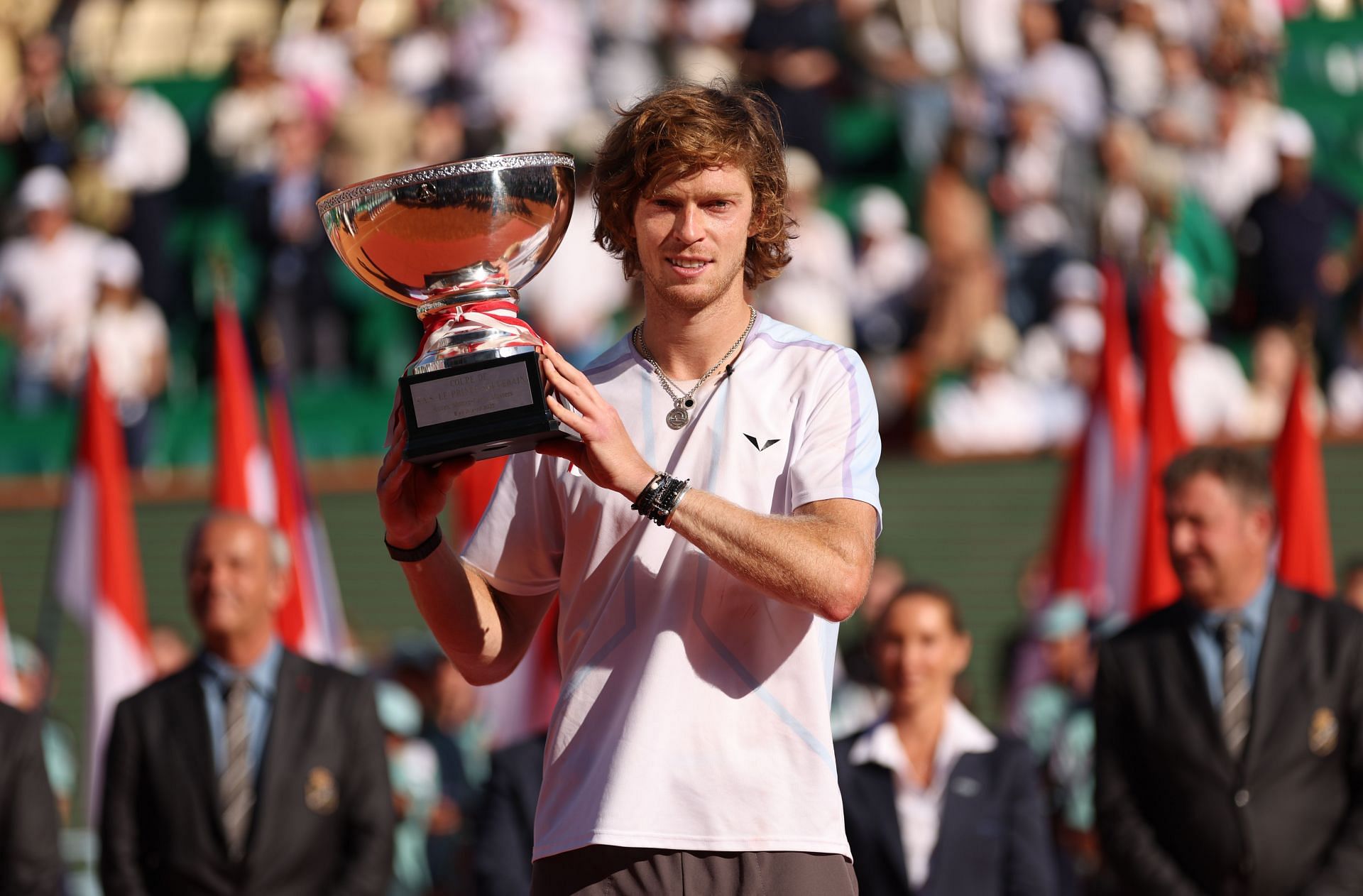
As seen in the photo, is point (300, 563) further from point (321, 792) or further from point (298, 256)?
point (298, 256)

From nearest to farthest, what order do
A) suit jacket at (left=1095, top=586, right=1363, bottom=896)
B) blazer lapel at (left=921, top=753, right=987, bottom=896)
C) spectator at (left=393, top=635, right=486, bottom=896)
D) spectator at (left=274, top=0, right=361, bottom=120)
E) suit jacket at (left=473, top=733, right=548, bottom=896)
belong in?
suit jacket at (left=1095, top=586, right=1363, bottom=896)
blazer lapel at (left=921, top=753, right=987, bottom=896)
suit jacket at (left=473, top=733, right=548, bottom=896)
spectator at (left=393, top=635, right=486, bottom=896)
spectator at (left=274, top=0, right=361, bottom=120)

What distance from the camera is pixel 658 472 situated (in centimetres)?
292

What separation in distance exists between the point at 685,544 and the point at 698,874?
50cm

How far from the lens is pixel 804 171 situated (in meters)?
13.2

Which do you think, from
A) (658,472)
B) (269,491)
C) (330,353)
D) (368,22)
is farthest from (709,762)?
(368,22)

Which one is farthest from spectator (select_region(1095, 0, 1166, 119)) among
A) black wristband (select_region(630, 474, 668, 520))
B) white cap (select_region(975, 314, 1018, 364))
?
black wristband (select_region(630, 474, 668, 520))

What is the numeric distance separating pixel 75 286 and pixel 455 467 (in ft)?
39.7

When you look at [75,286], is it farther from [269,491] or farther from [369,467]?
[269,491]

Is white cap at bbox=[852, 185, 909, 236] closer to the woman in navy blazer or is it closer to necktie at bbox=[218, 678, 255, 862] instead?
the woman in navy blazer

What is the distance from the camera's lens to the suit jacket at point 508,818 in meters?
6.09

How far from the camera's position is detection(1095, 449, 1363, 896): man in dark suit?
505cm

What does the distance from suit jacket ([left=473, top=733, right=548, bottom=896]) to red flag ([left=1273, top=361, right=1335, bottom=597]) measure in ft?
10.3

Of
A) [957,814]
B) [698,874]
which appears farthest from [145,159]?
[698,874]

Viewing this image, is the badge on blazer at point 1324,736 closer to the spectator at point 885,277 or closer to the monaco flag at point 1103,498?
the monaco flag at point 1103,498
